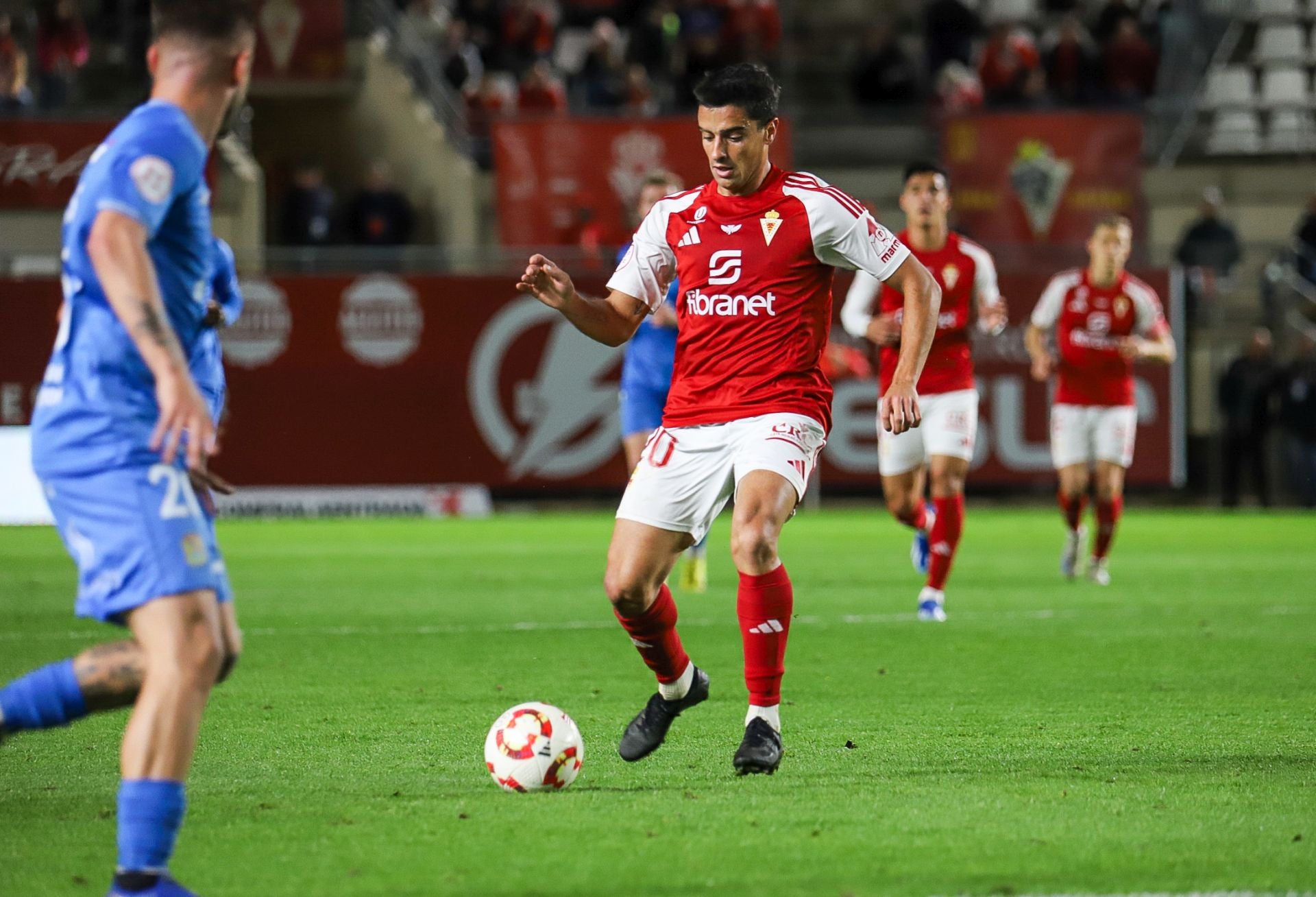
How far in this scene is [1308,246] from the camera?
23.5 m

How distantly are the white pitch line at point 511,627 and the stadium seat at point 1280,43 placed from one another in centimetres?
1759

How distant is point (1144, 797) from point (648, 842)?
165cm

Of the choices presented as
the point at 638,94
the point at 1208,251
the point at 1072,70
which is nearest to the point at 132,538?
the point at 1208,251

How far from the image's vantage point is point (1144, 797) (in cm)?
571

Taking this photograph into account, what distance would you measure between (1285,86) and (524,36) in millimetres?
10919

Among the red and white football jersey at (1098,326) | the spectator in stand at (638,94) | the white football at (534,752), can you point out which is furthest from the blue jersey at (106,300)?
the spectator in stand at (638,94)

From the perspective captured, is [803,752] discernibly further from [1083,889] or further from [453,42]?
[453,42]

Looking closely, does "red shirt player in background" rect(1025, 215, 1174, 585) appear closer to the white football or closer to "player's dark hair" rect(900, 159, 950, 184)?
"player's dark hair" rect(900, 159, 950, 184)

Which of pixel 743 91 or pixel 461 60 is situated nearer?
pixel 743 91

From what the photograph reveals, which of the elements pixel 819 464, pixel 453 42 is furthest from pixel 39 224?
pixel 819 464

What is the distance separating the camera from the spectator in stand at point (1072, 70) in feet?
85.5

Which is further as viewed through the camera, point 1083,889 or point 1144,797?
point 1144,797

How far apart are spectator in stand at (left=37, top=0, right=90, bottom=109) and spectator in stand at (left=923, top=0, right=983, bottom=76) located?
11.7 meters

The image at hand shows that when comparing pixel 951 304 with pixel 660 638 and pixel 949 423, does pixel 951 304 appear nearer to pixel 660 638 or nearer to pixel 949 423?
pixel 949 423
